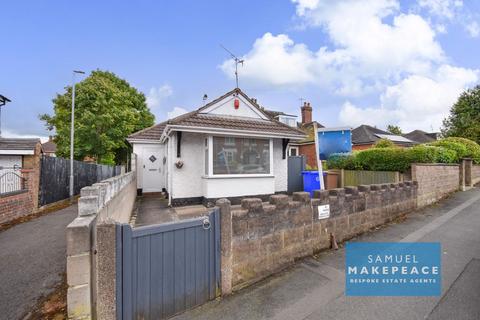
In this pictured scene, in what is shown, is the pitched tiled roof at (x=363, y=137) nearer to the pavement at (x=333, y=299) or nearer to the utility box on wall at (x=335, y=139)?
the utility box on wall at (x=335, y=139)

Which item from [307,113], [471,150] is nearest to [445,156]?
[471,150]

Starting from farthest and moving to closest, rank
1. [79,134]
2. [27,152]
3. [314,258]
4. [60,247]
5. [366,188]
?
[79,134] → [27,152] → [366,188] → [60,247] → [314,258]

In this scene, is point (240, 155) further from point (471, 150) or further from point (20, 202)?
point (471, 150)

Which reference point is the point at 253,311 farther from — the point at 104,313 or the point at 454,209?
the point at 454,209

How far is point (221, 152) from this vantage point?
26.9ft

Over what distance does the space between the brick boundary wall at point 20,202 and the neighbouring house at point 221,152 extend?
4.88 metres

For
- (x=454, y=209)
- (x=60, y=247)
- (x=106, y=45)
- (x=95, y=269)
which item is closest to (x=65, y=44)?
(x=106, y=45)

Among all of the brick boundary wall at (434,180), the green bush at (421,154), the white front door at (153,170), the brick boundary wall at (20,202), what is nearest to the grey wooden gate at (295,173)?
the green bush at (421,154)

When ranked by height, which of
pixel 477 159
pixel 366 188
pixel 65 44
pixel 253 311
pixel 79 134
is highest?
pixel 65 44

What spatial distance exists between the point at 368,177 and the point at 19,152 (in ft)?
48.7

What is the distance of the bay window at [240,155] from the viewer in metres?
8.15

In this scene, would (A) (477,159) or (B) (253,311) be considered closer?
(B) (253,311)

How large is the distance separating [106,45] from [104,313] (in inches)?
416

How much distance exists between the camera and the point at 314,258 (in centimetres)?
463
